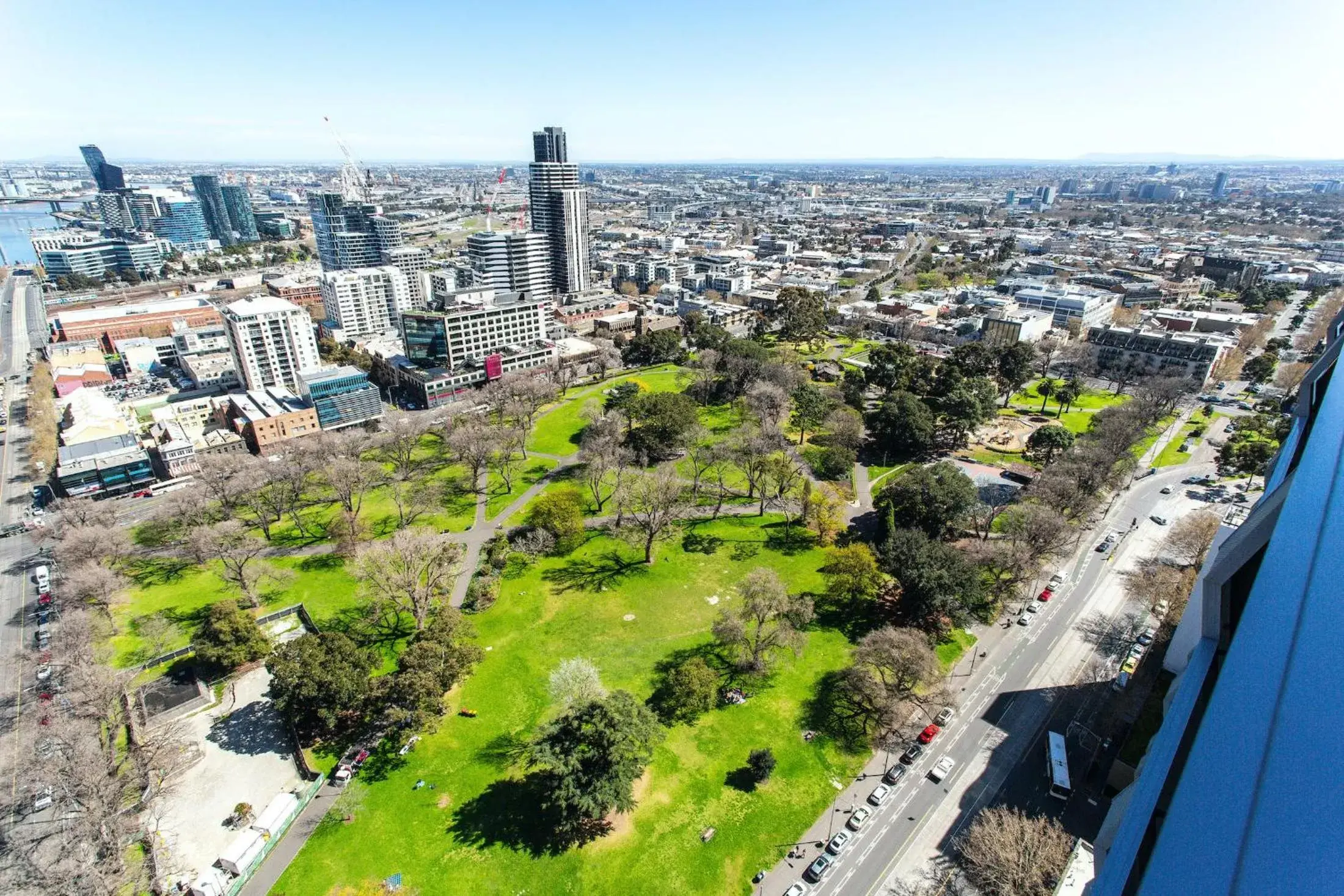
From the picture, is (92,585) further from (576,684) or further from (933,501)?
(933,501)

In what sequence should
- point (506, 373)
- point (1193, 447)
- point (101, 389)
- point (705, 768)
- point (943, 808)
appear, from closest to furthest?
1. point (943, 808)
2. point (705, 768)
3. point (1193, 447)
4. point (101, 389)
5. point (506, 373)

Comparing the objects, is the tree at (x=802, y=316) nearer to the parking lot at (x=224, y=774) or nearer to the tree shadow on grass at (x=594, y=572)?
the tree shadow on grass at (x=594, y=572)

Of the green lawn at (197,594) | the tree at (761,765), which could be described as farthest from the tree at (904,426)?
the green lawn at (197,594)

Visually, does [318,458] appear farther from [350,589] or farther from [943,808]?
[943,808]

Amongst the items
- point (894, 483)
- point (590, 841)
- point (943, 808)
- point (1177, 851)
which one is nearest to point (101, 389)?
point (590, 841)

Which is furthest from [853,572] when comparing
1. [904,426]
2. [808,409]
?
[808,409]

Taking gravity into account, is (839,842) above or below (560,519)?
below

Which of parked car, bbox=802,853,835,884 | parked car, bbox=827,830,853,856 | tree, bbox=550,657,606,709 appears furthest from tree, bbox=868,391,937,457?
parked car, bbox=802,853,835,884
